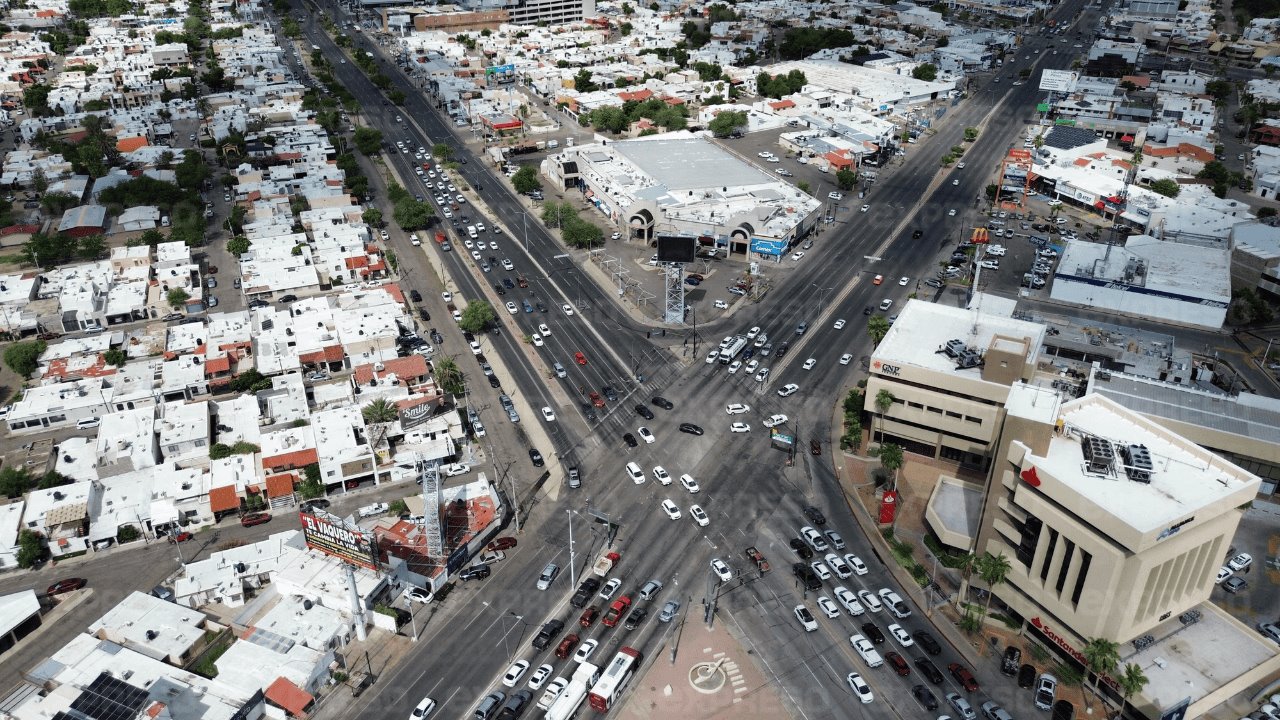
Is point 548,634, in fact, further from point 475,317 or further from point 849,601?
point 475,317

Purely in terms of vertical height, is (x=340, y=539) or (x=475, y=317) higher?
(x=475, y=317)

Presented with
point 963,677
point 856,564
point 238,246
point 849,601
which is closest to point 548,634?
point 849,601

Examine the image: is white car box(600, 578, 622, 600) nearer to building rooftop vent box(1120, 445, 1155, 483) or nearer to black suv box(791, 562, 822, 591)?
black suv box(791, 562, 822, 591)

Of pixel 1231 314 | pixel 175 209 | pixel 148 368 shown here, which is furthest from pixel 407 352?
pixel 1231 314

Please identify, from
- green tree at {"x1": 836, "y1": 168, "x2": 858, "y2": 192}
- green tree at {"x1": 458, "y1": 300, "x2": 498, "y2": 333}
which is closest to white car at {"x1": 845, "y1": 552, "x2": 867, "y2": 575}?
green tree at {"x1": 458, "y1": 300, "x2": 498, "y2": 333}

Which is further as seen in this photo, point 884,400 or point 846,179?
point 846,179

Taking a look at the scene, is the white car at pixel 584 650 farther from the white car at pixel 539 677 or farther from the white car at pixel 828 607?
the white car at pixel 828 607
